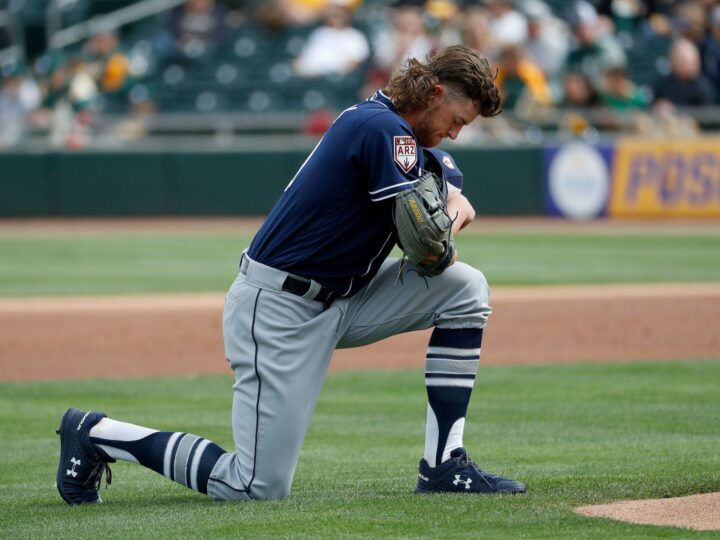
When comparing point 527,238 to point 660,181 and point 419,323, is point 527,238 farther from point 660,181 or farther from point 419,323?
point 419,323

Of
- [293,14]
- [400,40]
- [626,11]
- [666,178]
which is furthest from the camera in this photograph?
[293,14]

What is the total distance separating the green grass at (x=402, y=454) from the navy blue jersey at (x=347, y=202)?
0.76m

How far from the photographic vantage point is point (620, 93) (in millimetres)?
17469

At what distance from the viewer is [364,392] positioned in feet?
23.5

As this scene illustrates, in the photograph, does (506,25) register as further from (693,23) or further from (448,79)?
(448,79)

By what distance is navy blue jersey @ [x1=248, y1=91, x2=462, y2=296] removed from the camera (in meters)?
3.96

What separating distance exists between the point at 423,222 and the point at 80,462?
4.51 ft

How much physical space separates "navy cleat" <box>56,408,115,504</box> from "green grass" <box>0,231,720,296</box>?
7508mm

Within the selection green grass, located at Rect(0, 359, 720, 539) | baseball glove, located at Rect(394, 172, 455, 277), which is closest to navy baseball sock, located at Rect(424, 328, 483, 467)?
green grass, located at Rect(0, 359, 720, 539)

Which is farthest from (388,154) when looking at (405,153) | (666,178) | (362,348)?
(666,178)

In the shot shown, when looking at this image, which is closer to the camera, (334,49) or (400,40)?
(400,40)

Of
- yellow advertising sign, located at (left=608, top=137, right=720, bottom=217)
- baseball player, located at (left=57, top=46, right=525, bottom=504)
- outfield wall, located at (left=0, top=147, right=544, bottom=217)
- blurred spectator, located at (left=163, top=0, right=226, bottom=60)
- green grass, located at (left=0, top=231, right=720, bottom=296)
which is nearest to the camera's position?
baseball player, located at (left=57, top=46, right=525, bottom=504)

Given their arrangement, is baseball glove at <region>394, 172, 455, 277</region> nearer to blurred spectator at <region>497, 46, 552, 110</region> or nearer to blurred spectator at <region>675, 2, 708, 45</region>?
blurred spectator at <region>497, 46, 552, 110</region>

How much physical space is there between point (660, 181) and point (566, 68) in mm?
2066
